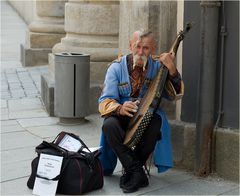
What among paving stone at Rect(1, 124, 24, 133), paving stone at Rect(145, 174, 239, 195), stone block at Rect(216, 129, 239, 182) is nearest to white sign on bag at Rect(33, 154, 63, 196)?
paving stone at Rect(145, 174, 239, 195)

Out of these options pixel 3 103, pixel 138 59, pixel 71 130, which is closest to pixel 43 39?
pixel 3 103

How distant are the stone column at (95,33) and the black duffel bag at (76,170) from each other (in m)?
2.83

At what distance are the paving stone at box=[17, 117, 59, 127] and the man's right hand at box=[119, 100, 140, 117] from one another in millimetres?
2551

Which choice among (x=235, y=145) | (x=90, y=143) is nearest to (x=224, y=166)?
(x=235, y=145)

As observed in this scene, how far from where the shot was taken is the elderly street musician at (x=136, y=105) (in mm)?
4246

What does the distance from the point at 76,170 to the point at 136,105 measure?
656 millimetres

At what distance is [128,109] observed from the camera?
4.19 m

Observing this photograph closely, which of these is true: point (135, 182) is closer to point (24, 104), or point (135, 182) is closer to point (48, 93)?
point (48, 93)

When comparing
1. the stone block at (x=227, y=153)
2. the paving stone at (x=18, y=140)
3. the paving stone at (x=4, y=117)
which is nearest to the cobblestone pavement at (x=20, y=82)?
the paving stone at (x=4, y=117)

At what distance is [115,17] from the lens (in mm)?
7266

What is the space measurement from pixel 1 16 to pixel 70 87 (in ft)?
53.0

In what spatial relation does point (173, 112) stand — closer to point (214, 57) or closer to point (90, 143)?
point (214, 57)

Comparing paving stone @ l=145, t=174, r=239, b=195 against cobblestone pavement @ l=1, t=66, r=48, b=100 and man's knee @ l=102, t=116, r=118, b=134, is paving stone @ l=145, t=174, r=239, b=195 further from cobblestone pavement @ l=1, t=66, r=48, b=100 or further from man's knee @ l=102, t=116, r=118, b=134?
cobblestone pavement @ l=1, t=66, r=48, b=100

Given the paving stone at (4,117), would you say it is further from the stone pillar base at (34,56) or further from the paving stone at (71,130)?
the stone pillar base at (34,56)
